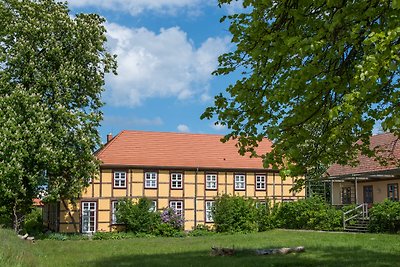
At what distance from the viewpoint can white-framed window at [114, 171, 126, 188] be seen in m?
34.7

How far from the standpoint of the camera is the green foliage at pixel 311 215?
3069cm

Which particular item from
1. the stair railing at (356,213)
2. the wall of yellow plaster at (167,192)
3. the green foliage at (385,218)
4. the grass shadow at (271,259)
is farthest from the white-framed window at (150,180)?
the grass shadow at (271,259)

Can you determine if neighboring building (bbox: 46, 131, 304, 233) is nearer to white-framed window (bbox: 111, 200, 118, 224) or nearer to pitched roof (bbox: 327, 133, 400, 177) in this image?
white-framed window (bbox: 111, 200, 118, 224)

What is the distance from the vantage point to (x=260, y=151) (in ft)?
132

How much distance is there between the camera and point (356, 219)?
3023 centimetres

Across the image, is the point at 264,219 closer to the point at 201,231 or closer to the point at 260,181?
the point at 260,181

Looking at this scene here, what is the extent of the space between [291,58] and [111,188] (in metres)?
26.5

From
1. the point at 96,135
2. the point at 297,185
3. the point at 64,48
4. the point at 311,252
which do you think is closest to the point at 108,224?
the point at 96,135

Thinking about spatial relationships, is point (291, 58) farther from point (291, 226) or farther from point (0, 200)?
point (291, 226)

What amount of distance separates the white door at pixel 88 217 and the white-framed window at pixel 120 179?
6.54 feet

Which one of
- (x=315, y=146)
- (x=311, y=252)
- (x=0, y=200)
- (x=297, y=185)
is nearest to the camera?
(x=315, y=146)

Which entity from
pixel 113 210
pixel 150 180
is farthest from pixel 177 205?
pixel 113 210

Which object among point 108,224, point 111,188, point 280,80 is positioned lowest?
point 108,224

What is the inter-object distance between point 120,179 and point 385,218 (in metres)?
17.2
